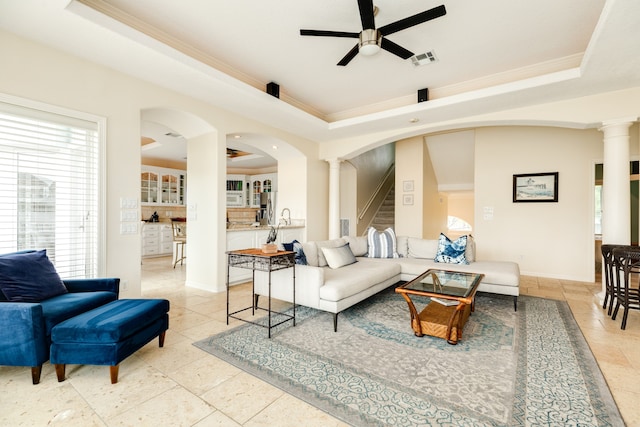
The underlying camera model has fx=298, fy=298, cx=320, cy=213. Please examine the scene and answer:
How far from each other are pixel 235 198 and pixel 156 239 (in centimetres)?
283

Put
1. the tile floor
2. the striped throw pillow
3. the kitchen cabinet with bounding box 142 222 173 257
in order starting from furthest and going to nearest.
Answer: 1. the kitchen cabinet with bounding box 142 222 173 257
2. the striped throw pillow
3. the tile floor

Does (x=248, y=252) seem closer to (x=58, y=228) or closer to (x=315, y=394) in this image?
(x=315, y=394)

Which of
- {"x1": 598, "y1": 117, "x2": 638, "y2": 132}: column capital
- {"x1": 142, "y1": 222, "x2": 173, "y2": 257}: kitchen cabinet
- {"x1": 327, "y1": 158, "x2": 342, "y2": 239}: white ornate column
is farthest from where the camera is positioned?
{"x1": 142, "y1": 222, "x2": 173, "y2": 257}: kitchen cabinet

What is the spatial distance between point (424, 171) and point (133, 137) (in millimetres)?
5805

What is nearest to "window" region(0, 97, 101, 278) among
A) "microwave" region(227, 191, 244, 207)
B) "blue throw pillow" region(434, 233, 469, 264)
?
"blue throw pillow" region(434, 233, 469, 264)

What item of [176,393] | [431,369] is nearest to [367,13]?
[431,369]

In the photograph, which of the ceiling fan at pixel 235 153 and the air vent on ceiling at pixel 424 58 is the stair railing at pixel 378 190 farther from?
the air vent on ceiling at pixel 424 58

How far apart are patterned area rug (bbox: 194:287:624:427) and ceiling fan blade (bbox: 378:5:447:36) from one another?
8.82ft

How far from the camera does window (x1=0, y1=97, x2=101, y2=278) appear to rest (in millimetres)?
2639

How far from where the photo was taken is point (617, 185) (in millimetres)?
3703

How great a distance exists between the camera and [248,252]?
2934 millimetres

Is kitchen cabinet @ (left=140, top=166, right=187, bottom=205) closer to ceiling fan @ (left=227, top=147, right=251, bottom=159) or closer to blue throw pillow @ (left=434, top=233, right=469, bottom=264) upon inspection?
ceiling fan @ (left=227, top=147, right=251, bottom=159)

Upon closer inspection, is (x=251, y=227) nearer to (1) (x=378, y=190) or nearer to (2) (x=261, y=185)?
(1) (x=378, y=190)

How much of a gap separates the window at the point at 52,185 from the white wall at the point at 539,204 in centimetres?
624
